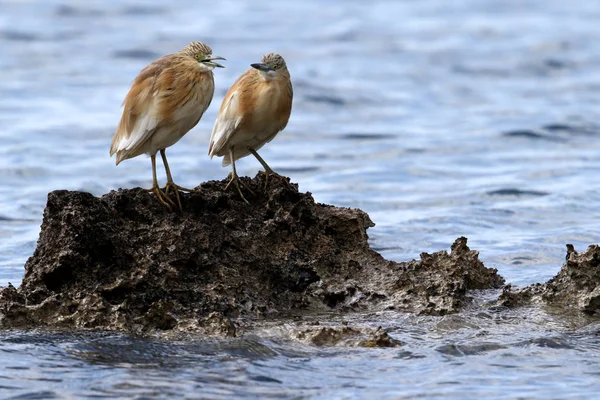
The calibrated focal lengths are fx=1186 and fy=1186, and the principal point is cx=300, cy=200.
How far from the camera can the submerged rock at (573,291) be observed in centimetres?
822

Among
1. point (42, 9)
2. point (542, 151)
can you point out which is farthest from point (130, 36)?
point (542, 151)

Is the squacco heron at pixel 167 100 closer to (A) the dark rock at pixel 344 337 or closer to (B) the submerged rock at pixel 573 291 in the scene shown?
(A) the dark rock at pixel 344 337

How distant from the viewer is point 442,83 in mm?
28984

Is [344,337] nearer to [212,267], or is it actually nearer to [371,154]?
[212,267]

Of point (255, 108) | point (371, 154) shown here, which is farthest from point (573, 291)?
point (371, 154)

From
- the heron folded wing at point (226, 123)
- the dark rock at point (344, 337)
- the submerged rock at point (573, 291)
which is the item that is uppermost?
A: the heron folded wing at point (226, 123)

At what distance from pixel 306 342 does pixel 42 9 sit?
107 ft

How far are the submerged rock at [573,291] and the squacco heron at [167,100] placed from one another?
2.63 meters

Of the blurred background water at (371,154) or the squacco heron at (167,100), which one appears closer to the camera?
the blurred background water at (371,154)

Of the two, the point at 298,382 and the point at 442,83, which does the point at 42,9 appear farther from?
the point at 298,382

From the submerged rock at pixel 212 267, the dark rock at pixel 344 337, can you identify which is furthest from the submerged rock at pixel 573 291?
the dark rock at pixel 344 337

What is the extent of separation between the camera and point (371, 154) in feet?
71.5

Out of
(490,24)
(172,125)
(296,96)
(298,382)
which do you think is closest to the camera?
(298,382)

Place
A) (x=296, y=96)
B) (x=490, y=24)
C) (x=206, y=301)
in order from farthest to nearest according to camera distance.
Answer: (x=490, y=24) < (x=296, y=96) < (x=206, y=301)
